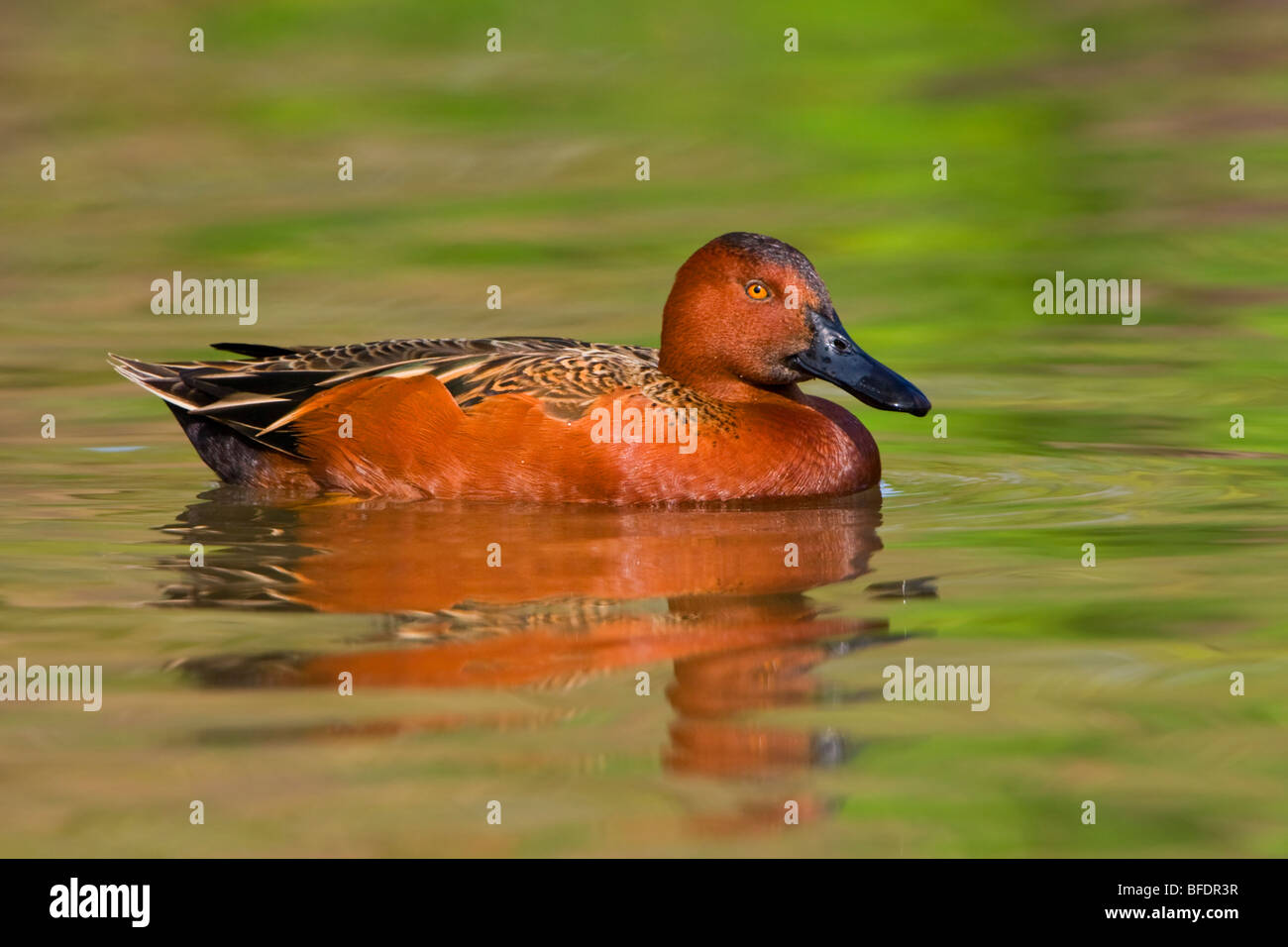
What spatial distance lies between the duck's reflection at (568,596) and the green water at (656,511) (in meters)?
0.03

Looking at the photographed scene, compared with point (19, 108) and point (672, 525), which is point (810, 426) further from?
point (19, 108)

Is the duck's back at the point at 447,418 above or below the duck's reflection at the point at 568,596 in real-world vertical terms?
above

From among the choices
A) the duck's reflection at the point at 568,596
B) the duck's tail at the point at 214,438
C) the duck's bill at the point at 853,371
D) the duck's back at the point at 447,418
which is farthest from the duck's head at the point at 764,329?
the duck's tail at the point at 214,438

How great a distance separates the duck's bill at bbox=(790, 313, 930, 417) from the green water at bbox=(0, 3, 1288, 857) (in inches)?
18.1

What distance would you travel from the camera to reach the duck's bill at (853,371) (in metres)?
8.89

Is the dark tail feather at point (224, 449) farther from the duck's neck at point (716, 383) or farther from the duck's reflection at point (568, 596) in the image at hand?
the duck's neck at point (716, 383)

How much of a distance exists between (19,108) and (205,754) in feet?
49.6

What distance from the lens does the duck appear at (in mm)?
8758

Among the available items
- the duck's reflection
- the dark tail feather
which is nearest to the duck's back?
the dark tail feather

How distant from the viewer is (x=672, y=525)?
27.5ft

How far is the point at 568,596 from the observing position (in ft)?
23.2

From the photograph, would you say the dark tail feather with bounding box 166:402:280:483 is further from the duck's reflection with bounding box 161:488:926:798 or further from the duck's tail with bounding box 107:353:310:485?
the duck's reflection with bounding box 161:488:926:798

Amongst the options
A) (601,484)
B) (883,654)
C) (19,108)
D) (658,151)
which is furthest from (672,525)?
(19,108)

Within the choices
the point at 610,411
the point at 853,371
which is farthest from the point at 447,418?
the point at 853,371
